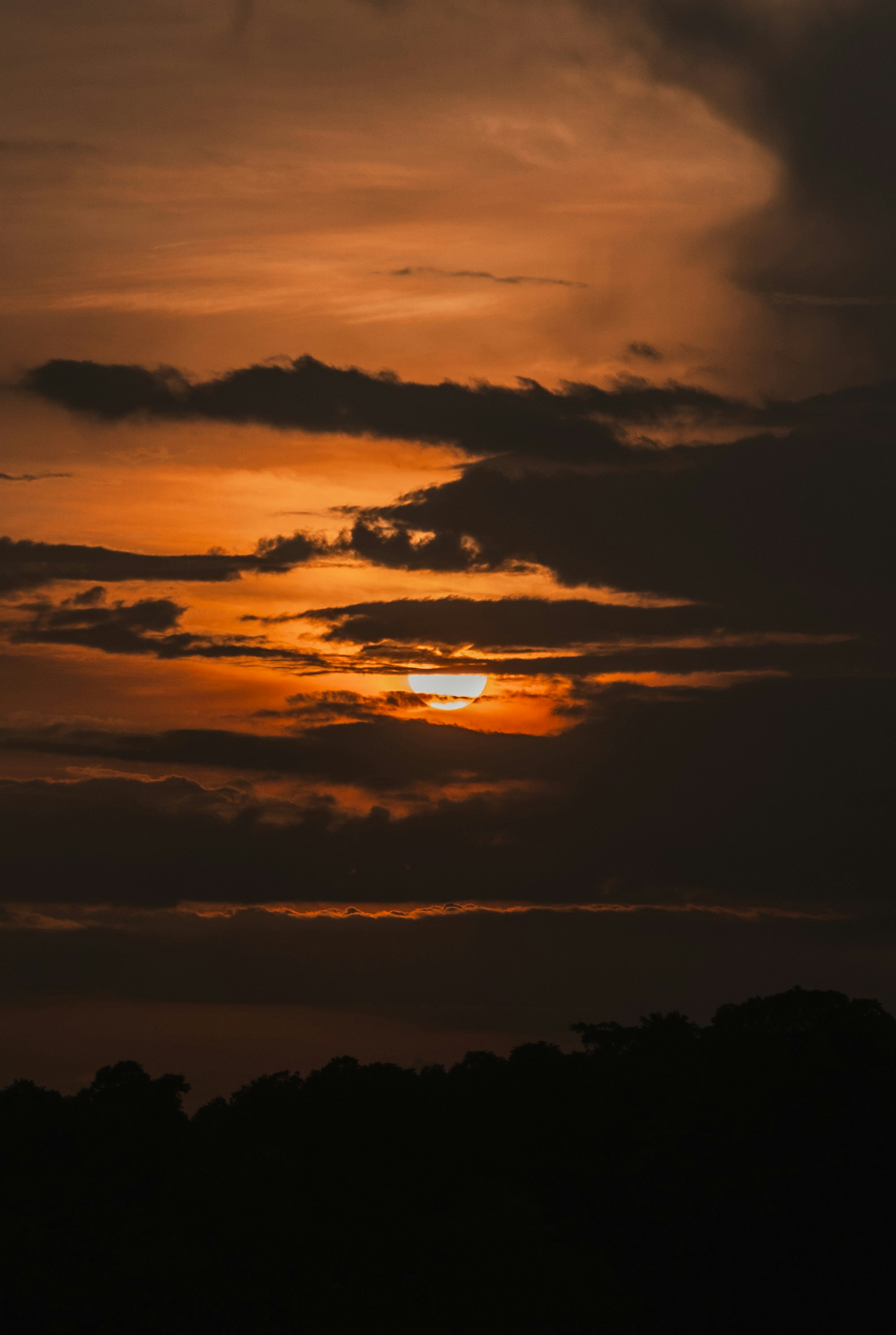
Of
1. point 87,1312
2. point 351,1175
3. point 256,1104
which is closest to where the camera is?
point 87,1312

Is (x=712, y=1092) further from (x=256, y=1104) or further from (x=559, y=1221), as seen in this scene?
(x=256, y=1104)

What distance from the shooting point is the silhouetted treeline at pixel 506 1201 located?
65438 millimetres

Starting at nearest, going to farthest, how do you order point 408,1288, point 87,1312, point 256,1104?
point 87,1312 → point 408,1288 → point 256,1104

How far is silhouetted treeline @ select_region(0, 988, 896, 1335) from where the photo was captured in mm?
65438

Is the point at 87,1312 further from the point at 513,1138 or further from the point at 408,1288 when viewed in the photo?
the point at 513,1138

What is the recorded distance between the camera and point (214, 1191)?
75062 millimetres

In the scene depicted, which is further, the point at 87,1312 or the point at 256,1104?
the point at 256,1104

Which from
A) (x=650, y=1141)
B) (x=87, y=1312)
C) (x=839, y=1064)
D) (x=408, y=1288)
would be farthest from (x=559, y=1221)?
(x=87, y=1312)

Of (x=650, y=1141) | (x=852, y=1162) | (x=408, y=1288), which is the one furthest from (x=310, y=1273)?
(x=852, y=1162)

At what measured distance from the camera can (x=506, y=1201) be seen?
73062 mm

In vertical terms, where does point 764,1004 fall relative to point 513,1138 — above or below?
above

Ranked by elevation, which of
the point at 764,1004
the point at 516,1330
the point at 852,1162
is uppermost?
the point at 764,1004

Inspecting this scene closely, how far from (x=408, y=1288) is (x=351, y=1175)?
16036 mm

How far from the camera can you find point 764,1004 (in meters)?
87.4
